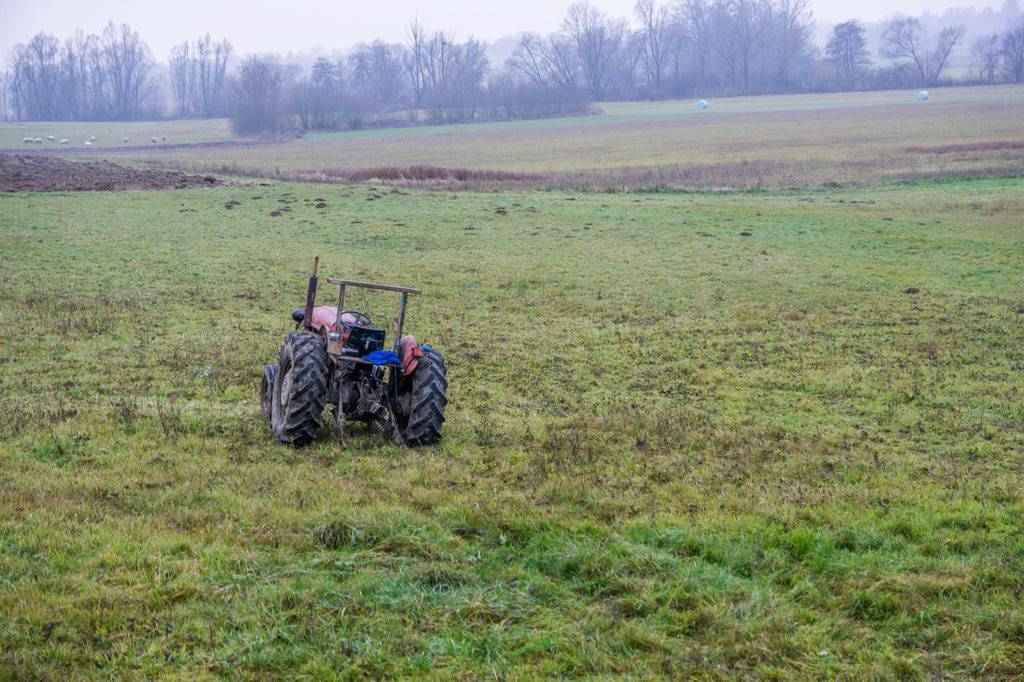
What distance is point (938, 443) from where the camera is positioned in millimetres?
9672

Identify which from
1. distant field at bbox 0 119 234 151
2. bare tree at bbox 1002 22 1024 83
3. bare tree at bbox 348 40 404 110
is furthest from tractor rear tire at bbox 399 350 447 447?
bare tree at bbox 1002 22 1024 83

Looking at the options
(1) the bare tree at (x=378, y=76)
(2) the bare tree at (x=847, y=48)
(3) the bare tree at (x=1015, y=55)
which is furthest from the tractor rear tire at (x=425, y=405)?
(2) the bare tree at (x=847, y=48)

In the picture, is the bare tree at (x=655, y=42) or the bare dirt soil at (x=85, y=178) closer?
the bare dirt soil at (x=85, y=178)

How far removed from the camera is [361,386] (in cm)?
950

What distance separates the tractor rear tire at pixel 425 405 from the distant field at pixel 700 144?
3060 centimetres

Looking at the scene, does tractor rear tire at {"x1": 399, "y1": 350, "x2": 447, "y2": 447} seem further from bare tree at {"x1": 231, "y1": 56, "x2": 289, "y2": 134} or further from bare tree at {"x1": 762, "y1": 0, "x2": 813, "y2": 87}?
bare tree at {"x1": 762, "y1": 0, "x2": 813, "y2": 87}

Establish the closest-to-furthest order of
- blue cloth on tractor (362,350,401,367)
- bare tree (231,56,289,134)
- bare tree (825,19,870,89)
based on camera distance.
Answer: blue cloth on tractor (362,350,401,367)
bare tree (231,56,289,134)
bare tree (825,19,870,89)

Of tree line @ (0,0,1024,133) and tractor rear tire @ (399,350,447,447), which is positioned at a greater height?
tree line @ (0,0,1024,133)

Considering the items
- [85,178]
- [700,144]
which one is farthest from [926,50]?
[85,178]

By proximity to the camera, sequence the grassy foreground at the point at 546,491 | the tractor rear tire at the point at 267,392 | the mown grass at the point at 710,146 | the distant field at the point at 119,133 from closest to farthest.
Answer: the grassy foreground at the point at 546,491, the tractor rear tire at the point at 267,392, the mown grass at the point at 710,146, the distant field at the point at 119,133

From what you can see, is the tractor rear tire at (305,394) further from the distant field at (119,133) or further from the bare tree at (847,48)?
the bare tree at (847,48)

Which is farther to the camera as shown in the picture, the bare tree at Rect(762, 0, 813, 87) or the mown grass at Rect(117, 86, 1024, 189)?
the bare tree at Rect(762, 0, 813, 87)

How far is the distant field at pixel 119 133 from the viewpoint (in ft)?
298

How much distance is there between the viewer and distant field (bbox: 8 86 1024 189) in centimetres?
4378
